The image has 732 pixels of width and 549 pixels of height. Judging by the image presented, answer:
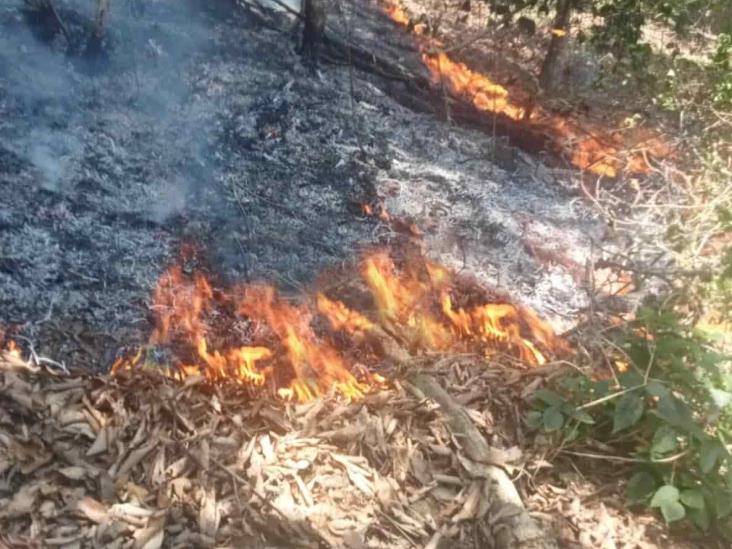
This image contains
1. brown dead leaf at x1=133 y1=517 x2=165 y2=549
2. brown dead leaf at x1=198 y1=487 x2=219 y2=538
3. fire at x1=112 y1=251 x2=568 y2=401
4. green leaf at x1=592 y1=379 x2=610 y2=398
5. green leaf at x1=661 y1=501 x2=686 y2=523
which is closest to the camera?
brown dead leaf at x1=133 y1=517 x2=165 y2=549

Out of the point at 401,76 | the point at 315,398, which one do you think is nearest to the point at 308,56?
the point at 401,76

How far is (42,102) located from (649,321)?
141 inches

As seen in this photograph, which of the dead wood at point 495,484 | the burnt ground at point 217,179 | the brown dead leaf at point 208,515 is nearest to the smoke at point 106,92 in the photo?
the burnt ground at point 217,179

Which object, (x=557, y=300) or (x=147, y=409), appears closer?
(x=147, y=409)

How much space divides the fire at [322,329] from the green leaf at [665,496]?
3.76ft

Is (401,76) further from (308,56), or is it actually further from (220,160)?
(220,160)

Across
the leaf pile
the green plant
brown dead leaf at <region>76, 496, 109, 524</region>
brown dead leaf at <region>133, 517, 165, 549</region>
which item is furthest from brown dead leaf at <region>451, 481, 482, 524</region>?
the green plant

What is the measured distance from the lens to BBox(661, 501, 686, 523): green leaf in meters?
3.03

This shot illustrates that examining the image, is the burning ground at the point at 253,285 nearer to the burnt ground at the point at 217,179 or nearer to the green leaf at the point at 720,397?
the burnt ground at the point at 217,179

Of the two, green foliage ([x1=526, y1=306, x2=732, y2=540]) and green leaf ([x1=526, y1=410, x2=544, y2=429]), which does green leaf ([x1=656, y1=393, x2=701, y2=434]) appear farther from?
green leaf ([x1=526, y1=410, x2=544, y2=429])

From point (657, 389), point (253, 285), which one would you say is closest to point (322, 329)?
point (253, 285)

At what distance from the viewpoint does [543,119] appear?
6129mm

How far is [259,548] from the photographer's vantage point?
2.93 m

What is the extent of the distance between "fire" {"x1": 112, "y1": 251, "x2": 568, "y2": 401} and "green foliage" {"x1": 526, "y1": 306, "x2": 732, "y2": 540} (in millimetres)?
651
